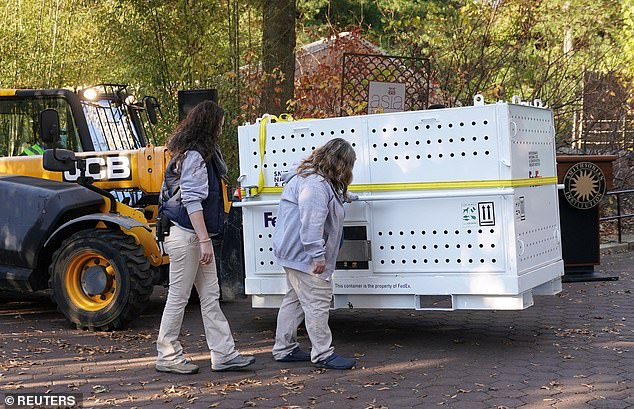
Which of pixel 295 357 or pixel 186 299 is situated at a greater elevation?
pixel 186 299

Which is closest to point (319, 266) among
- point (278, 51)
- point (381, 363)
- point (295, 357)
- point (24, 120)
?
point (295, 357)

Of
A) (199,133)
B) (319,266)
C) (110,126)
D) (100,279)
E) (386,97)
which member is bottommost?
(100,279)

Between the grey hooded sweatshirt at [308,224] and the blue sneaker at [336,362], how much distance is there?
1.92 feet

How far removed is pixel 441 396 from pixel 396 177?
1895mm

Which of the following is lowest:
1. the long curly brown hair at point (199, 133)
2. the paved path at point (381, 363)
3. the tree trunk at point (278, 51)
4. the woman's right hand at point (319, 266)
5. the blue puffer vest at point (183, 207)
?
the paved path at point (381, 363)

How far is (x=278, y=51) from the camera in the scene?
569 inches

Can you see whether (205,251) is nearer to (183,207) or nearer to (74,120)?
(183,207)

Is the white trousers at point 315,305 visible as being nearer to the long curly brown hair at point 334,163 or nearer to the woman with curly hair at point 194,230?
the woman with curly hair at point 194,230

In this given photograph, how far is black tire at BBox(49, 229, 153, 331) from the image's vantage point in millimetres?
8633

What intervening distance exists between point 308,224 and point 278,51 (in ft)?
26.2

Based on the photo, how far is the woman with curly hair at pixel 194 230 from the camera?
679cm

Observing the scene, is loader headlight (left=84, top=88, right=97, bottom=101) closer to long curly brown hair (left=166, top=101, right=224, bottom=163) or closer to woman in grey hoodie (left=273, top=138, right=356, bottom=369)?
long curly brown hair (left=166, top=101, right=224, bottom=163)

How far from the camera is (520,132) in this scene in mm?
7457

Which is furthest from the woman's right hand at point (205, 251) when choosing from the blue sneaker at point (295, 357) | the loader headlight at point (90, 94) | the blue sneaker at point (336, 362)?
the loader headlight at point (90, 94)
